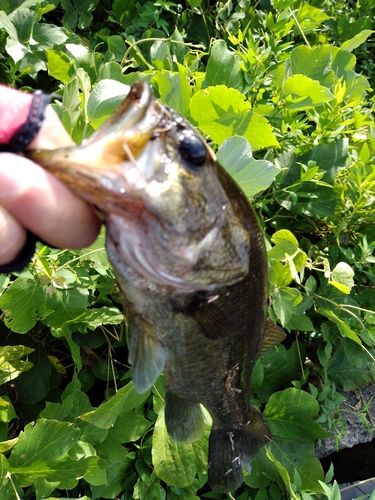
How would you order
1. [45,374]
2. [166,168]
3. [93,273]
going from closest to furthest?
[166,168], [93,273], [45,374]

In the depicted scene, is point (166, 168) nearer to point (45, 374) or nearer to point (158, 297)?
→ point (158, 297)

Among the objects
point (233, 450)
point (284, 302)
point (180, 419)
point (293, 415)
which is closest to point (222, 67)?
point (284, 302)

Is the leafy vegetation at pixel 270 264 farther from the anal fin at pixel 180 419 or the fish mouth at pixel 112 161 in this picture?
the fish mouth at pixel 112 161

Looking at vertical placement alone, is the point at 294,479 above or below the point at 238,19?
below

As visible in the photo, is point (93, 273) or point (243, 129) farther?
point (93, 273)

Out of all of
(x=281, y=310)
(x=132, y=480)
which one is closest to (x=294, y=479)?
(x=132, y=480)
